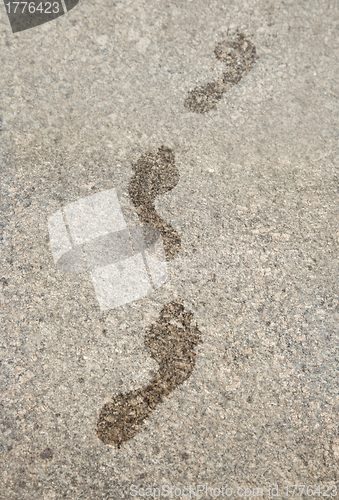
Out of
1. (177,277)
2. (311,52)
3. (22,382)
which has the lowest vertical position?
(22,382)

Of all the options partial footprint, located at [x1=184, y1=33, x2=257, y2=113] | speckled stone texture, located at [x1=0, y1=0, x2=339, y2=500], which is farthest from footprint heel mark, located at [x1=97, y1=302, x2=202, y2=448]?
partial footprint, located at [x1=184, y1=33, x2=257, y2=113]

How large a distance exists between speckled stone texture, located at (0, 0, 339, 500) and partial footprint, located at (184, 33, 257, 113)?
0.04 meters

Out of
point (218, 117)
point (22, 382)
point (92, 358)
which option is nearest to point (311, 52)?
point (218, 117)

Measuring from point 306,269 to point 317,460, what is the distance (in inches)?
38.8

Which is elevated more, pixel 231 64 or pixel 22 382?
pixel 231 64

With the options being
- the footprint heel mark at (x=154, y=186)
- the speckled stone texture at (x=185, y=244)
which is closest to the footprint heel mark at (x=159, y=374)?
the speckled stone texture at (x=185, y=244)

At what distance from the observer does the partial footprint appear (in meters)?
2.19

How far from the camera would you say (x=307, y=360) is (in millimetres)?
1873

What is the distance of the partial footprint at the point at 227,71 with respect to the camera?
2.19 meters

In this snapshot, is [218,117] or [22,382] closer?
[22,382]

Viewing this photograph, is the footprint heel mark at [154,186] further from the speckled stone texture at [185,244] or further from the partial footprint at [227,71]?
the partial footprint at [227,71]

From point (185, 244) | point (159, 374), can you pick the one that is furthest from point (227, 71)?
point (159, 374)

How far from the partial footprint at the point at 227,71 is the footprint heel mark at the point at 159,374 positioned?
127 cm

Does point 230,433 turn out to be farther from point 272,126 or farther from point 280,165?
point 272,126
